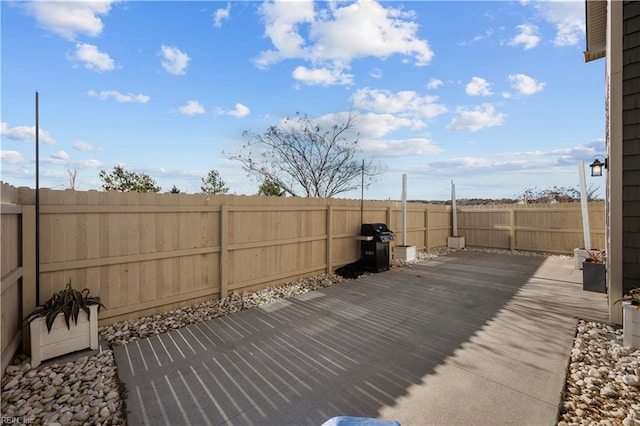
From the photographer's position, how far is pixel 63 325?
2.63 meters

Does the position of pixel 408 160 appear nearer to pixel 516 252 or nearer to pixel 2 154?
pixel 516 252

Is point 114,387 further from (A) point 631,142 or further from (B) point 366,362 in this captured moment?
(A) point 631,142

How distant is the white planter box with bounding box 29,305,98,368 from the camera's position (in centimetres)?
246

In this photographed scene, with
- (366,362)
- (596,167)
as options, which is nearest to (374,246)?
(366,362)

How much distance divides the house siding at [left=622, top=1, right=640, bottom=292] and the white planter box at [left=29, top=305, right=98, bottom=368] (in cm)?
607

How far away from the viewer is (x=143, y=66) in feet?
18.3

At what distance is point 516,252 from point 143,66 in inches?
491

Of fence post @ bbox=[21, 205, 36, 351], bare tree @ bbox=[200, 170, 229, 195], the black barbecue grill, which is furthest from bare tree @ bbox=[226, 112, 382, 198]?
fence post @ bbox=[21, 205, 36, 351]

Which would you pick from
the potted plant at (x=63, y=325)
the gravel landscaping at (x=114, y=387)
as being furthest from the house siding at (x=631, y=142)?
the potted plant at (x=63, y=325)

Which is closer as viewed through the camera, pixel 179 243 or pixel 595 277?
pixel 179 243

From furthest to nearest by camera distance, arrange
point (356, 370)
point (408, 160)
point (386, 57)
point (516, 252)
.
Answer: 1. point (408, 160)
2. point (516, 252)
3. point (386, 57)
4. point (356, 370)

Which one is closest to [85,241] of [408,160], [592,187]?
→ [408,160]

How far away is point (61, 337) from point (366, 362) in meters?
2.91

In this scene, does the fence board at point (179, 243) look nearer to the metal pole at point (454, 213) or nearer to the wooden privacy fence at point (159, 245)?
the wooden privacy fence at point (159, 245)
